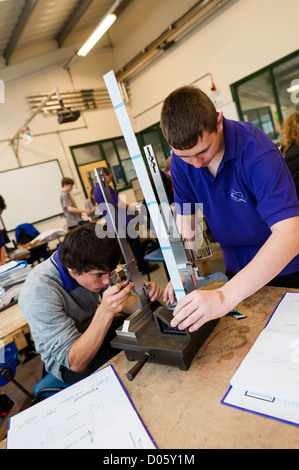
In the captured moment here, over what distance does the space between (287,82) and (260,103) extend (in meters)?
0.55

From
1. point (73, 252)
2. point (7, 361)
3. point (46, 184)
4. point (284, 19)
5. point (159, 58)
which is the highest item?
point (159, 58)

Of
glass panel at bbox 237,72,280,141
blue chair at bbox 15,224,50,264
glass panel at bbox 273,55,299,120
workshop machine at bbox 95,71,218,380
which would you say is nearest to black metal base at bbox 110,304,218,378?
workshop machine at bbox 95,71,218,380

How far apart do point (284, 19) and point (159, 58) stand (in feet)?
9.91

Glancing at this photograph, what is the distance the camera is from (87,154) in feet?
24.5

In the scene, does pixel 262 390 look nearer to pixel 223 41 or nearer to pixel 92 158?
pixel 223 41

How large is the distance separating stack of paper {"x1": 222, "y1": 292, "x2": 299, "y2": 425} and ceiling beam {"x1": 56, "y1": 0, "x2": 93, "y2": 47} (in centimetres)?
639

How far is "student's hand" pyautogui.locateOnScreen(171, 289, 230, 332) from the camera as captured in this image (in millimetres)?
738

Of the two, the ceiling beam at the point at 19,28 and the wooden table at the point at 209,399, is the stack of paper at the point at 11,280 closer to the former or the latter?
the wooden table at the point at 209,399

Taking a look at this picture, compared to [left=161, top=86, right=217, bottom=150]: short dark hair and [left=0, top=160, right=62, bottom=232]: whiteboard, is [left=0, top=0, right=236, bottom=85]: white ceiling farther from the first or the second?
[left=161, top=86, right=217, bottom=150]: short dark hair

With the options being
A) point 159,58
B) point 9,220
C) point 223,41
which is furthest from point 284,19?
point 9,220

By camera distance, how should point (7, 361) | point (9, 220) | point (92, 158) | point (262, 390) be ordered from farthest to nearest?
point (92, 158), point (9, 220), point (7, 361), point (262, 390)

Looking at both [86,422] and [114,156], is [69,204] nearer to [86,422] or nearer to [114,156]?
[114,156]

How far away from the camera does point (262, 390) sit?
625 millimetres

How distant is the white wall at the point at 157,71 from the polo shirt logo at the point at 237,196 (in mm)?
4412
